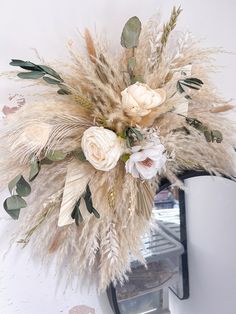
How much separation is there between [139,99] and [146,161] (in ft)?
0.43

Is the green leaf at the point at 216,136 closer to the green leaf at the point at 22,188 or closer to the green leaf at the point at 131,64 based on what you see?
the green leaf at the point at 131,64

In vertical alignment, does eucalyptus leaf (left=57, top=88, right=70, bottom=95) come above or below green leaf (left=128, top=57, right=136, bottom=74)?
below

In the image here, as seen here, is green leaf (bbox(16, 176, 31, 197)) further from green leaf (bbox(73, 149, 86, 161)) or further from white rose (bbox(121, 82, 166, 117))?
white rose (bbox(121, 82, 166, 117))

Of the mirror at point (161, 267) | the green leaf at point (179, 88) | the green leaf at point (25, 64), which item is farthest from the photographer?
the mirror at point (161, 267)

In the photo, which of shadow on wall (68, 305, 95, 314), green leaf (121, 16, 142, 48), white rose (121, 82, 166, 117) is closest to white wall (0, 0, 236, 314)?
shadow on wall (68, 305, 95, 314)

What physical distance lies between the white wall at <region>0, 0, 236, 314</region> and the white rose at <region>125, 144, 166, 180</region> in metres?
0.33

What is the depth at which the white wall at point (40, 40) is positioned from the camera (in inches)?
29.2

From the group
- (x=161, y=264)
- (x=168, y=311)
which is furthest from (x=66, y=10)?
(x=168, y=311)

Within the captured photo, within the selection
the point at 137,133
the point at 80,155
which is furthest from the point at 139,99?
the point at 80,155

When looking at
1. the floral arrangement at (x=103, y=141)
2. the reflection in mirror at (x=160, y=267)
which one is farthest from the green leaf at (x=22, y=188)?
the reflection in mirror at (x=160, y=267)

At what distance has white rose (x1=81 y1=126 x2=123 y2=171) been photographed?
0.64 metres

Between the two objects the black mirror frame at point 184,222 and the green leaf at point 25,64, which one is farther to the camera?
the black mirror frame at point 184,222

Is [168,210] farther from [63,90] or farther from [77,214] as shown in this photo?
[63,90]

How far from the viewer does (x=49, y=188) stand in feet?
2.42
